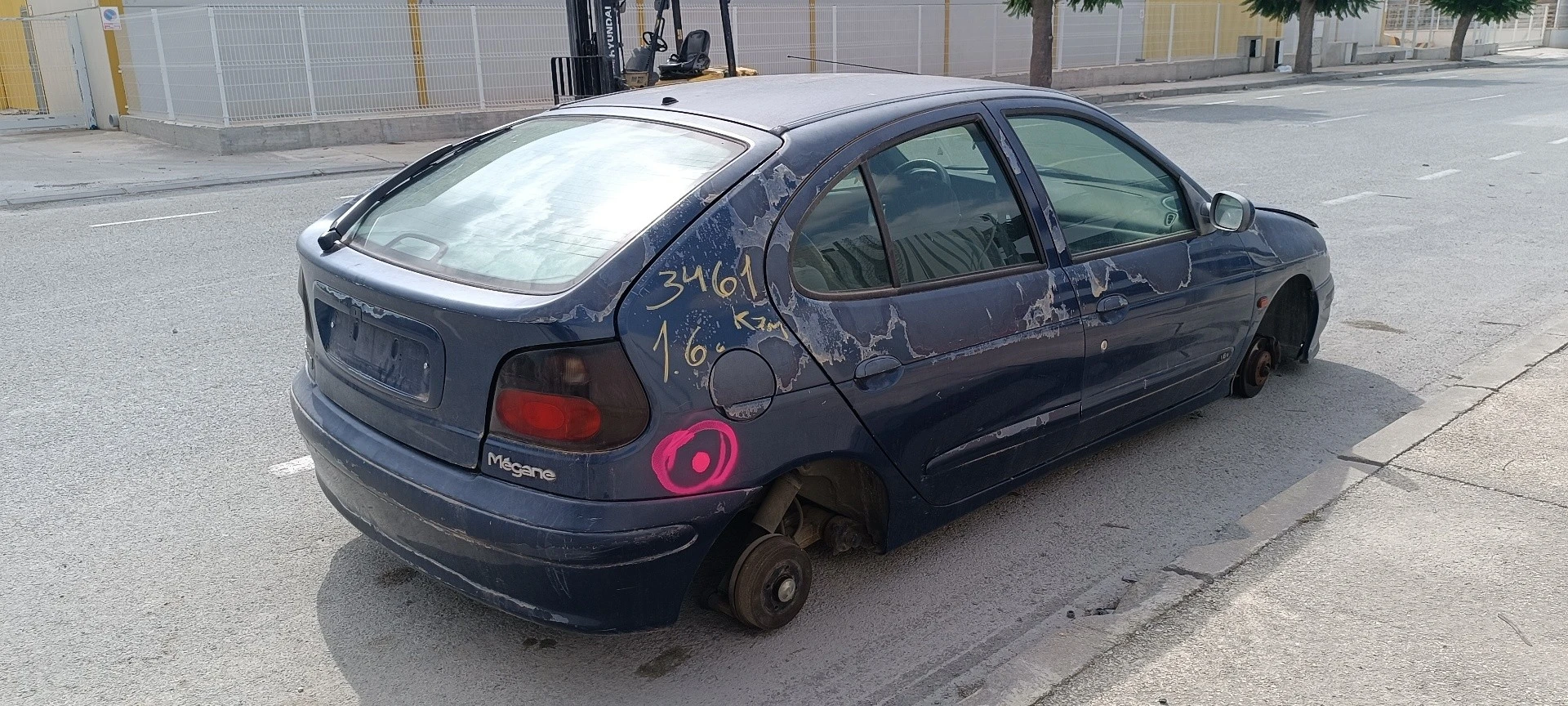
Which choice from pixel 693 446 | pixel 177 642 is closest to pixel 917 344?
pixel 693 446

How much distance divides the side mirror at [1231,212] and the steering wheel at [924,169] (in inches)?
52.6

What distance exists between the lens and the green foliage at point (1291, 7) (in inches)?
1307

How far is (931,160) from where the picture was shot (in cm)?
353

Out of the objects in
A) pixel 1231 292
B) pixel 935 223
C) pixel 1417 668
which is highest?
pixel 935 223

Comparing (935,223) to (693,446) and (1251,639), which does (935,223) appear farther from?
(1251,639)

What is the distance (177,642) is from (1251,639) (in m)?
2.91

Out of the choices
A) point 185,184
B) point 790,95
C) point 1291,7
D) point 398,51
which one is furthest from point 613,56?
point 1291,7

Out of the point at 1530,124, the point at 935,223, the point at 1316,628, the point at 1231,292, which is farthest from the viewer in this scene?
the point at 1530,124

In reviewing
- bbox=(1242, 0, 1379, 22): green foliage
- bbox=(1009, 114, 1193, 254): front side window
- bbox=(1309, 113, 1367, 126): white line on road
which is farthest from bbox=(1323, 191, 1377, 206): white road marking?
bbox=(1242, 0, 1379, 22): green foliage

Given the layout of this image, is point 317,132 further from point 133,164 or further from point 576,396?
point 576,396

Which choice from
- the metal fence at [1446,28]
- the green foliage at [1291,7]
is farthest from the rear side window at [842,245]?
the metal fence at [1446,28]

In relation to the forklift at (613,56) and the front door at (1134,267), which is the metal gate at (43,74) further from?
the front door at (1134,267)

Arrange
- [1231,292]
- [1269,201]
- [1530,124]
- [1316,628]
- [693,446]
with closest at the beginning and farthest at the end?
[693,446]
[1316,628]
[1231,292]
[1269,201]
[1530,124]

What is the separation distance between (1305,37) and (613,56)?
24.7 meters
